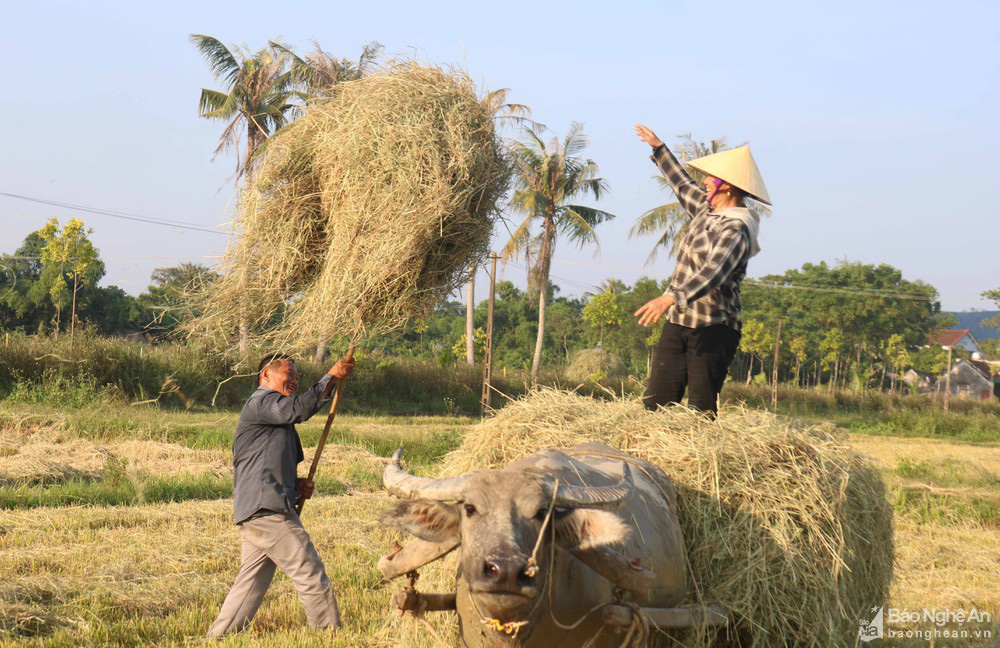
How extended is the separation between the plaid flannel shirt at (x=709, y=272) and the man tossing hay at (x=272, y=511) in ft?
6.43

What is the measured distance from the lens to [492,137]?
525 cm

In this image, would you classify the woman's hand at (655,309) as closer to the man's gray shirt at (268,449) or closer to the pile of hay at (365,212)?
the pile of hay at (365,212)

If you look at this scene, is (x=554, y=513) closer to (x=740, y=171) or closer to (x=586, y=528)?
(x=586, y=528)

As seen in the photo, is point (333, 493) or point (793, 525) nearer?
point (793, 525)

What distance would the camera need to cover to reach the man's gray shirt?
15.6ft

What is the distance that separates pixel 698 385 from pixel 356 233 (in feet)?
7.14

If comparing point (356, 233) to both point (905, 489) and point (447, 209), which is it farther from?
point (905, 489)

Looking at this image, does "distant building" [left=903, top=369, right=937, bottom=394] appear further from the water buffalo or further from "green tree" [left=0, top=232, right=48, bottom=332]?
the water buffalo

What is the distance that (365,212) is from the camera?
4.89 metres

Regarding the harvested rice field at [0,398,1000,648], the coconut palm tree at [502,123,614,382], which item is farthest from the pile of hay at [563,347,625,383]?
the harvested rice field at [0,398,1000,648]

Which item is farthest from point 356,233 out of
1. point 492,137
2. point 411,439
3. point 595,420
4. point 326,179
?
point 411,439

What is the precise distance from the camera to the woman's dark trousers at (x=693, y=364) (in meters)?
4.92

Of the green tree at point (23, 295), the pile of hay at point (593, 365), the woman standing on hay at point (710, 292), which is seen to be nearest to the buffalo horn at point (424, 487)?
the woman standing on hay at point (710, 292)

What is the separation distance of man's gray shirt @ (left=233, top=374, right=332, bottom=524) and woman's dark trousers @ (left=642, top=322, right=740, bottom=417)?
197 cm
